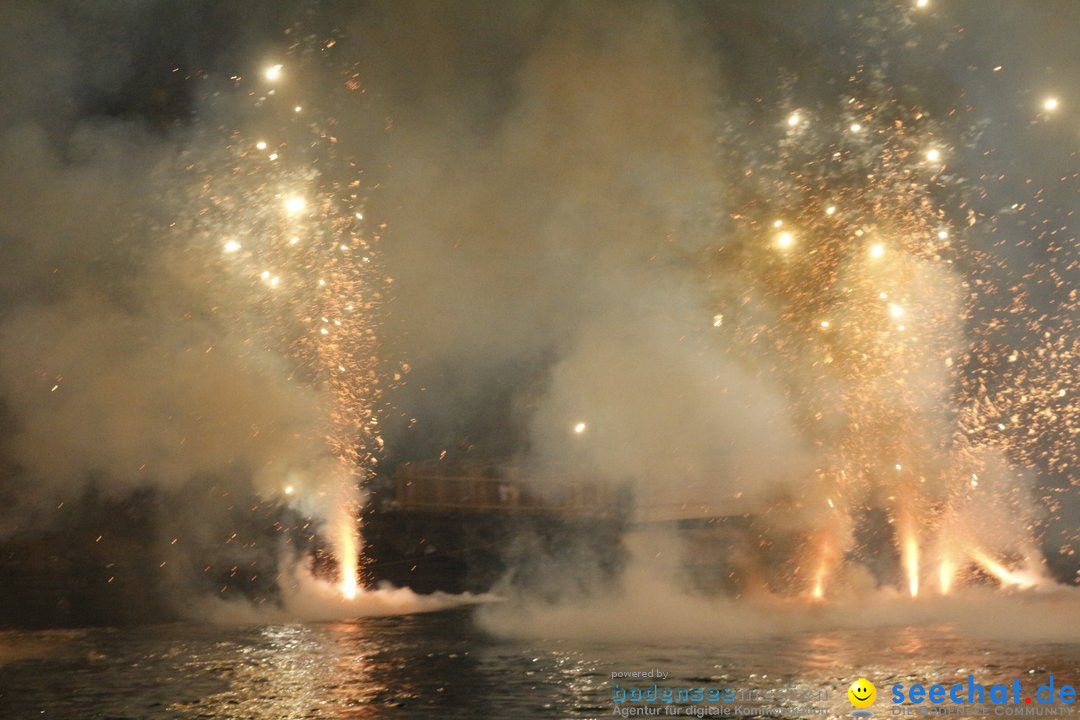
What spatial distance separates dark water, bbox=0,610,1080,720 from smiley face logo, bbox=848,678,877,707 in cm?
6

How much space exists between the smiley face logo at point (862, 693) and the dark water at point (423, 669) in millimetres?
63

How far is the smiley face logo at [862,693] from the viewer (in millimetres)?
5738

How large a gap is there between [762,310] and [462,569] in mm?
6229

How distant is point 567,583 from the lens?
11648mm

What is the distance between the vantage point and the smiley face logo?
574 cm

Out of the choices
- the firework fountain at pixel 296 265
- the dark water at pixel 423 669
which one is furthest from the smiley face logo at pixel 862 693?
the firework fountain at pixel 296 265

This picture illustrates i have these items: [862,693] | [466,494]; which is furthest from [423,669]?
[466,494]

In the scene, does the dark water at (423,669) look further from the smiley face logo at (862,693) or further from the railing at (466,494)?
the railing at (466,494)

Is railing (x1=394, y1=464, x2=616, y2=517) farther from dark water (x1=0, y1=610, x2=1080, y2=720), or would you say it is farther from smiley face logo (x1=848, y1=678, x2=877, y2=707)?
smiley face logo (x1=848, y1=678, x2=877, y2=707)

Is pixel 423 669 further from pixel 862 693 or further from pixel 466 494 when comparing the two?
pixel 466 494

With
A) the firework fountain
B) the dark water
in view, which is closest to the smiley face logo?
the dark water

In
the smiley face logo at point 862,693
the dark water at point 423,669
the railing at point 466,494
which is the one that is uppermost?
the railing at point 466,494

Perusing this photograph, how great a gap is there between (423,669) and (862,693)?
274 cm

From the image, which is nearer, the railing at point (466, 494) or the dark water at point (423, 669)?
the dark water at point (423, 669)
